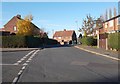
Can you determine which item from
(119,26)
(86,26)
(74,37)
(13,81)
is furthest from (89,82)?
(74,37)

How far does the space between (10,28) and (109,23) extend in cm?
3804

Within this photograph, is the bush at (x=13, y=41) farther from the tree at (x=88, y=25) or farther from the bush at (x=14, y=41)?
the tree at (x=88, y=25)

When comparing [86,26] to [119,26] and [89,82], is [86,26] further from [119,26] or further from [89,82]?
[89,82]

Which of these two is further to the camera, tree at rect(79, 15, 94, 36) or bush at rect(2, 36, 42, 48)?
tree at rect(79, 15, 94, 36)

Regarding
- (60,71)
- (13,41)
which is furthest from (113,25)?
(60,71)

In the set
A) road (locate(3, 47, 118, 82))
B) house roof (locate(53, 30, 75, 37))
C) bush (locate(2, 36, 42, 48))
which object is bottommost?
road (locate(3, 47, 118, 82))

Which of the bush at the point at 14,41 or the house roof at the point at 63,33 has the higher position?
the house roof at the point at 63,33

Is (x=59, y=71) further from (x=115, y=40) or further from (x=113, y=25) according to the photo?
(x=113, y=25)

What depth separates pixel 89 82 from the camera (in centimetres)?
1050

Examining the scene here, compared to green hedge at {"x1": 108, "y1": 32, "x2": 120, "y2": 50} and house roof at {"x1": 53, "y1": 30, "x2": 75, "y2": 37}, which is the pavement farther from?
house roof at {"x1": 53, "y1": 30, "x2": 75, "y2": 37}

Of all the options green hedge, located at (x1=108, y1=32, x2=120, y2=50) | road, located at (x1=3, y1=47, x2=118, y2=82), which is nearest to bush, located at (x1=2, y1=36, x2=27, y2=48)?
green hedge, located at (x1=108, y1=32, x2=120, y2=50)

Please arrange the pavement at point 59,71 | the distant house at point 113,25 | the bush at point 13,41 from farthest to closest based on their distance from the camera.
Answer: the distant house at point 113,25
the bush at point 13,41
the pavement at point 59,71

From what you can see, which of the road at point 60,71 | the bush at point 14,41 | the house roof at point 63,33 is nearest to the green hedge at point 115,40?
the road at point 60,71

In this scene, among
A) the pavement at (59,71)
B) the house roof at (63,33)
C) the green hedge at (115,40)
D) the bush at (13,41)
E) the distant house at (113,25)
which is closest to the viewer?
the pavement at (59,71)
